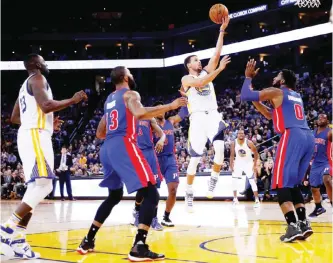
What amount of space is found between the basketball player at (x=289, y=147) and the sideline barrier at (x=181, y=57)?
69.2ft

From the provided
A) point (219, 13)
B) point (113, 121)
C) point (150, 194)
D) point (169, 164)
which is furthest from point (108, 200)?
point (219, 13)

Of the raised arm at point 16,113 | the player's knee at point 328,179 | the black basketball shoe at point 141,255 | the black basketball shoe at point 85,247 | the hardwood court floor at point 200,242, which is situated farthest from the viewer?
the player's knee at point 328,179

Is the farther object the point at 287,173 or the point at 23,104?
the point at 287,173

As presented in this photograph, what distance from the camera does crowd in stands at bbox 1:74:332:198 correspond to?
1811cm

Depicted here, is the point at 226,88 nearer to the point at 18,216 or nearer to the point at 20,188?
the point at 20,188

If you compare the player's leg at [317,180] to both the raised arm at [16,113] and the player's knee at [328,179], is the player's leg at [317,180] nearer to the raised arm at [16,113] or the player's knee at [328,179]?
the player's knee at [328,179]

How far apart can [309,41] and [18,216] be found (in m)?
26.9

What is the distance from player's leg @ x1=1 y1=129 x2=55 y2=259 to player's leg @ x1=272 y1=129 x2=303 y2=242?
268cm

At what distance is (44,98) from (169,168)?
326cm

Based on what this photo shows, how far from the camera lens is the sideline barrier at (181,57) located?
26.9 m

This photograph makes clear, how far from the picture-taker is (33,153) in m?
5.08

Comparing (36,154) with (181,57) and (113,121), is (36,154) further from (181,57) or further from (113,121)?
(181,57)

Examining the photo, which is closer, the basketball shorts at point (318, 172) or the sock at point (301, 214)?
the sock at point (301, 214)

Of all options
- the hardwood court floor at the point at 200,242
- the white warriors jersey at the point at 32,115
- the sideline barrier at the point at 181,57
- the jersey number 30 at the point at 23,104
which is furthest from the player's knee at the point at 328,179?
the sideline barrier at the point at 181,57
